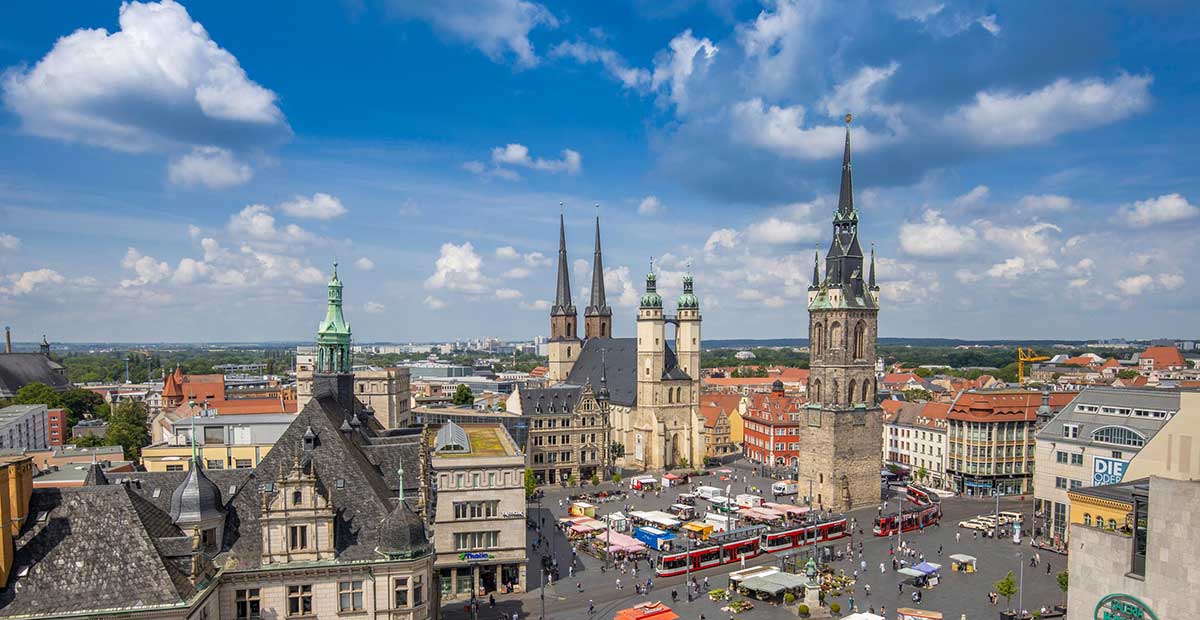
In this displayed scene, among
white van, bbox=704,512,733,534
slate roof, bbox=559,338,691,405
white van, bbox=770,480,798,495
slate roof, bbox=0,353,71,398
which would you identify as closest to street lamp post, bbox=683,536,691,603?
white van, bbox=704,512,733,534

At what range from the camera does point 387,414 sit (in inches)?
3713

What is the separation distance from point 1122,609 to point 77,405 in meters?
149

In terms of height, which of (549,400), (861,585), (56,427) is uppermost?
(549,400)

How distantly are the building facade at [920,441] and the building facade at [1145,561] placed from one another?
74093 millimetres

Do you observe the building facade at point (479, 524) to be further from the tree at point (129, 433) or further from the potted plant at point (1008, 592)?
the tree at point (129, 433)

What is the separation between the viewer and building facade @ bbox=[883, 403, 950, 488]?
97.3m

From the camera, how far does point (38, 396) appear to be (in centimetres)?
12269

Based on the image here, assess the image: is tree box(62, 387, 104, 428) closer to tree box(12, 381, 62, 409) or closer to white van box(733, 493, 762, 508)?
tree box(12, 381, 62, 409)

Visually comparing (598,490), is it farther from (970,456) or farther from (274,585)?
(274,585)

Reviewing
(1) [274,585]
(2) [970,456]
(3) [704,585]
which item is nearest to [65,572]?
(1) [274,585]

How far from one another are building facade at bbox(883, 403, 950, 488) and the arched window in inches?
1130

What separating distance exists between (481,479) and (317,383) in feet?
42.5

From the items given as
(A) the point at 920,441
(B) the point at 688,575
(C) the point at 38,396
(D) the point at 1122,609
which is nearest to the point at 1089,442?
(A) the point at 920,441

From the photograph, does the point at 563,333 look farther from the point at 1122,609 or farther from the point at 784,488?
the point at 1122,609
